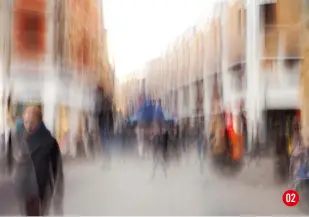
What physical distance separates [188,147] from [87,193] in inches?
21.3

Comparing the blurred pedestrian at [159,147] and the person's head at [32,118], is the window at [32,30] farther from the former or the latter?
the blurred pedestrian at [159,147]

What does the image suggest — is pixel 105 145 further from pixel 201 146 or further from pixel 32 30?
pixel 32 30

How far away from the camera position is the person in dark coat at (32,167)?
6.48 ft

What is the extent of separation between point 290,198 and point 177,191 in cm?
56

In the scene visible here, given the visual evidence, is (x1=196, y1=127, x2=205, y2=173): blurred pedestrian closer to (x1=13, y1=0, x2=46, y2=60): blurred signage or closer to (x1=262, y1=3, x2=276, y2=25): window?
(x1=262, y1=3, x2=276, y2=25): window

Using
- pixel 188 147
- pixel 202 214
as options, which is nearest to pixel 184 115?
pixel 188 147

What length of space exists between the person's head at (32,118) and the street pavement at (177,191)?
0.34 metres

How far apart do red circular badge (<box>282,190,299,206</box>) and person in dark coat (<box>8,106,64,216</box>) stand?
109 cm

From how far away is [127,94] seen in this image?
200cm

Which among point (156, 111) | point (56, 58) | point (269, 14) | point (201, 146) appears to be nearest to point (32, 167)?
point (56, 58)

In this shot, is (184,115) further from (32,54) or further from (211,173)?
(32,54)

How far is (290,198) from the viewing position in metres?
2.02

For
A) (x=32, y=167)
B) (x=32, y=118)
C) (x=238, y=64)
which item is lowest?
(x=32, y=167)

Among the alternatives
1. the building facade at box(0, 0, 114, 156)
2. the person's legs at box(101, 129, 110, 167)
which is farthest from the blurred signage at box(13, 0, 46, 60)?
the person's legs at box(101, 129, 110, 167)
